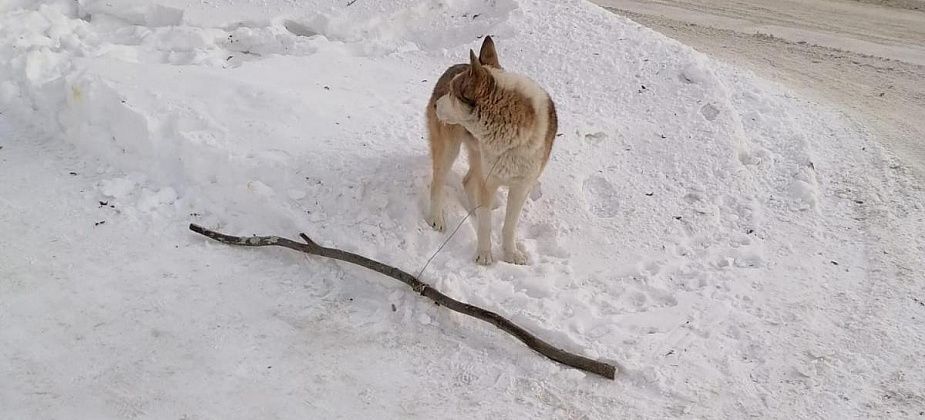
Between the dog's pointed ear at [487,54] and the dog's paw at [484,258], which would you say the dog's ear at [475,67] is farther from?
the dog's paw at [484,258]

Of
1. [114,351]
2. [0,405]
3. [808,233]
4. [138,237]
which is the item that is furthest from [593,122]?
[0,405]

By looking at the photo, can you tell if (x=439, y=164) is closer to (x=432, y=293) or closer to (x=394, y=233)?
(x=394, y=233)

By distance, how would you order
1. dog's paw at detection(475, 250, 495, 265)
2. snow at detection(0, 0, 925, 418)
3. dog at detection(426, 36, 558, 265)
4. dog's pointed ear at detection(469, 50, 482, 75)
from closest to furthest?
snow at detection(0, 0, 925, 418) < dog's pointed ear at detection(469, 50, 482, 75) < dog at detection(426, 36, 558, 265) < dog's paw at detection(475, 250, 495, 265)

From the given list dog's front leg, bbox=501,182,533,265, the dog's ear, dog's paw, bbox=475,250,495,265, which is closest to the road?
dog's front leg, bbox=501,182,533,265

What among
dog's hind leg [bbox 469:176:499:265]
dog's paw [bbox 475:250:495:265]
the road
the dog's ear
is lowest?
dog's paw [bbox 475:250:495:265]

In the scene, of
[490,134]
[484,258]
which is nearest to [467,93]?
[490,134]

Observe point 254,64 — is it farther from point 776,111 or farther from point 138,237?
point 776,111

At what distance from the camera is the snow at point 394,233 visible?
3.61 metres

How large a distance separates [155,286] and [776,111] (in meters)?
5.76

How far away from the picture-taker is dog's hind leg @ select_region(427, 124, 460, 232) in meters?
4.75

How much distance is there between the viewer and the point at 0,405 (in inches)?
128

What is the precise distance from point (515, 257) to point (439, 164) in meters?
0.84

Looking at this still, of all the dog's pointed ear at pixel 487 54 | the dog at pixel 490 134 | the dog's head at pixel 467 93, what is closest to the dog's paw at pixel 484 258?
A: the dog at pixel 490 134

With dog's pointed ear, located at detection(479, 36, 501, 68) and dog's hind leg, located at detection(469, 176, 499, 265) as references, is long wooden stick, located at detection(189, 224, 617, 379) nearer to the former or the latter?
dog's hind leg, located at detection(469, 176, 499, 265)
